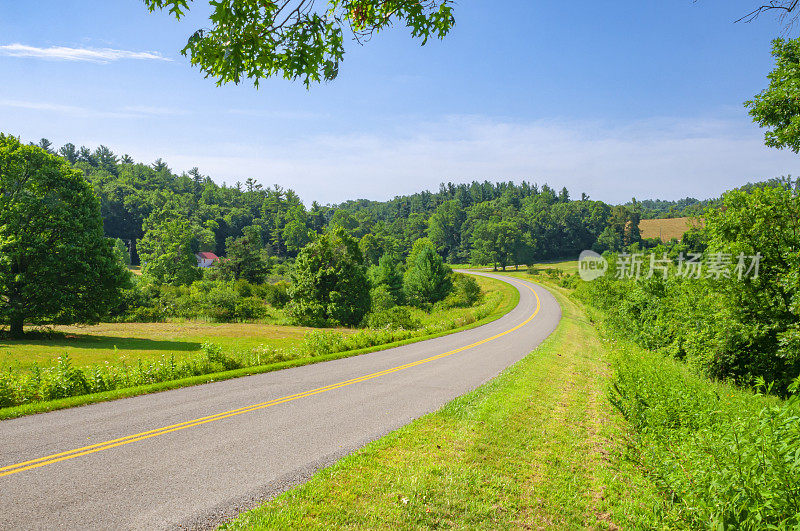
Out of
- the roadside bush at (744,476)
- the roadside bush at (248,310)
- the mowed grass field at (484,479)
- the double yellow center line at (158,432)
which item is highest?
the roadside bush at (744,476)

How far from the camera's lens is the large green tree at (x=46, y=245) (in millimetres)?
22750

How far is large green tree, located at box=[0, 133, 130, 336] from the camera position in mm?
22750

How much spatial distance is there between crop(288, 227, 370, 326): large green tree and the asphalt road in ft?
102

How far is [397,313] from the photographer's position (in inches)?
1578

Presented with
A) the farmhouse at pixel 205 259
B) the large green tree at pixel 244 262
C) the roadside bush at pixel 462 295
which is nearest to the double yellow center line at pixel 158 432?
the roadside bush at pixel 462 295

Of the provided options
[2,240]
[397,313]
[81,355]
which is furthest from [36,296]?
[397,313]

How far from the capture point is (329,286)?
152 ft

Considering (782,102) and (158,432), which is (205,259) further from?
(782,102)

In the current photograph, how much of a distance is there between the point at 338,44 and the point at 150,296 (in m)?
51.4

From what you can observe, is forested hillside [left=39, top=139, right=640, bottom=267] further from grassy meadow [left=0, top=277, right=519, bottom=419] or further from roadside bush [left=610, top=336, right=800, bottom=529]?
roadside bush [left=610, top=336, right=800, bottom=529]

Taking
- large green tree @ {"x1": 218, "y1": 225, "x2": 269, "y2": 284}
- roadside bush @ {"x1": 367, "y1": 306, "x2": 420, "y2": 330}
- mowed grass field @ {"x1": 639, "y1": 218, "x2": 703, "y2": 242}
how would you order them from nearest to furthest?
roadside bush @ {"x1": 367, "y1": 306, "x2": 420, "y2": 330}, large green tree @ {"x1": 218, "y1": 225, "x2": 269, "y2": 284}, mowed grass field @ {"x1": 639, "y1": 218, "x2": 703, "y2": 242}

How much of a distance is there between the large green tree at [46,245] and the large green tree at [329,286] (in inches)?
845

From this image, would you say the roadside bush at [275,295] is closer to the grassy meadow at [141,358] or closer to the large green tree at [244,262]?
the large green tree at [244,262]

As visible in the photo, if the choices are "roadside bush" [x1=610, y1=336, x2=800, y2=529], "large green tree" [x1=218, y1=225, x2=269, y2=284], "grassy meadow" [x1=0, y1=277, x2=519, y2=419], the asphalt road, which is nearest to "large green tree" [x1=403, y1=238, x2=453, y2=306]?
"large green tree" [x1=218, y1=225, x2=269, y2=284]
